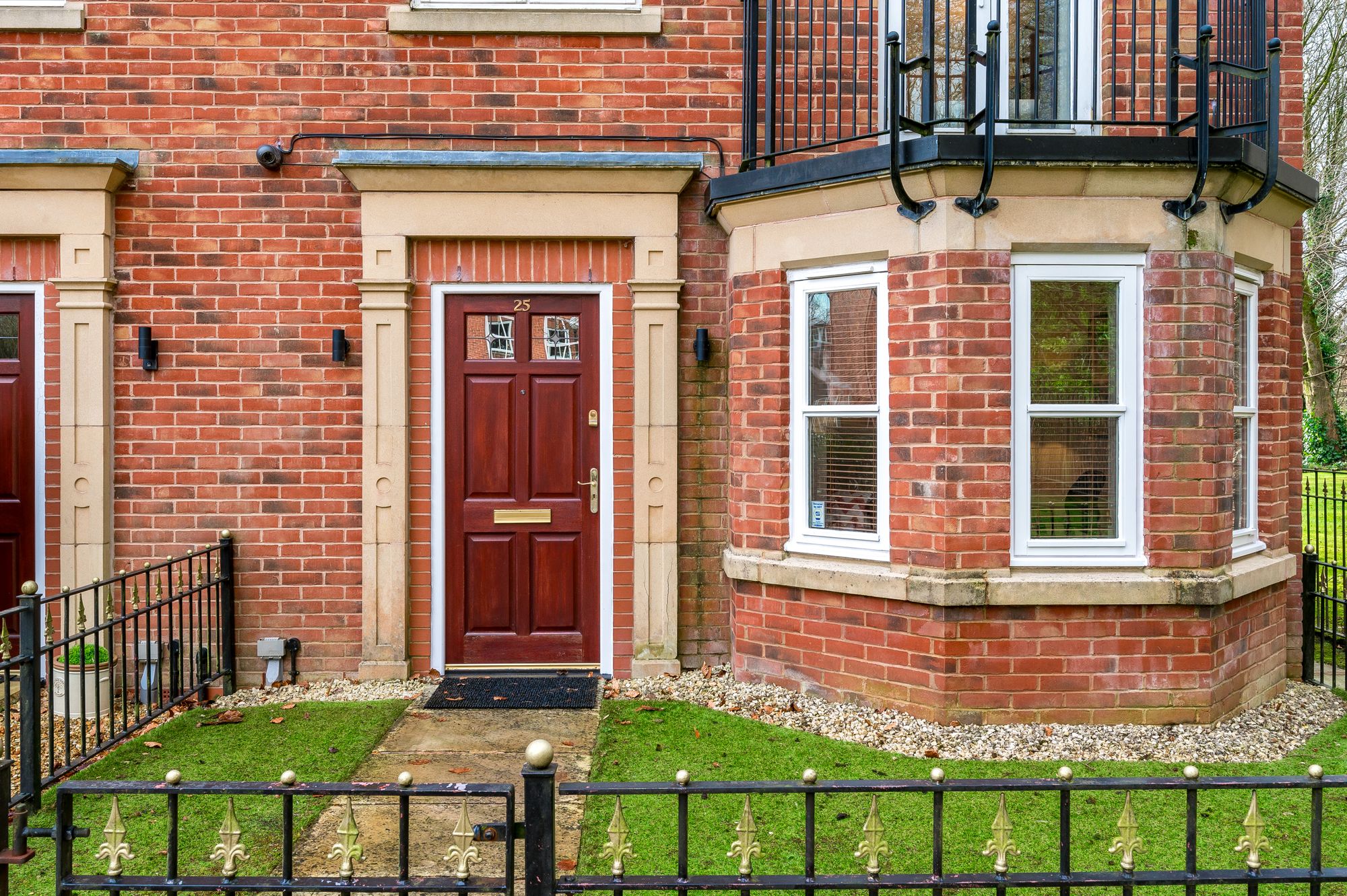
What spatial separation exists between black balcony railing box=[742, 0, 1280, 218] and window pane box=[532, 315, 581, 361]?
1543 mm

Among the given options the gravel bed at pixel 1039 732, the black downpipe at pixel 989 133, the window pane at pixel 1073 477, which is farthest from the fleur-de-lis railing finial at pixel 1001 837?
the black downpipe at pixel 989 133

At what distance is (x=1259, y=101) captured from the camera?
5840 millimetres

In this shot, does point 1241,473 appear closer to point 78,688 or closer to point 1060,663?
point 1060,663

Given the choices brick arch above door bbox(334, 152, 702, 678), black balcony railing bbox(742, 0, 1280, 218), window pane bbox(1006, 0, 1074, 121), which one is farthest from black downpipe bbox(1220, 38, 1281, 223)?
brick arch above door bbox(334, 152, 702, 678)

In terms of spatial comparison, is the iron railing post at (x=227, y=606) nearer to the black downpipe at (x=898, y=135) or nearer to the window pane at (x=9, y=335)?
Answer: the window pane at (x=9, y=335)

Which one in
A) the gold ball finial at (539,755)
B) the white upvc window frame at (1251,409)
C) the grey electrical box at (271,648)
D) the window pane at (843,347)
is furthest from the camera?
the grey electrical box at (271,648)

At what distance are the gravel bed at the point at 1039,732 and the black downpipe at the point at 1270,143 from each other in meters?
2.83

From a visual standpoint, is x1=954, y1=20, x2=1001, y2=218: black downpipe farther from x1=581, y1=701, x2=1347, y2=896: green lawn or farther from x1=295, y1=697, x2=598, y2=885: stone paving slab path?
x1=295, y1=697, x2=598, y2=885: stone paving slab path

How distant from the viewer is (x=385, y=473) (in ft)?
20.0

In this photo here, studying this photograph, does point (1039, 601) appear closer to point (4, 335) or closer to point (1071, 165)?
point (1071, 165)

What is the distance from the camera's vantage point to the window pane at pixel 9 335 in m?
6.17

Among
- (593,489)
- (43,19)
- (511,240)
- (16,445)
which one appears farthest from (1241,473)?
(43,19)

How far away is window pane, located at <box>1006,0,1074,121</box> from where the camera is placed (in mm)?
5996

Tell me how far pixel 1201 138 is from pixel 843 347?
213cm
